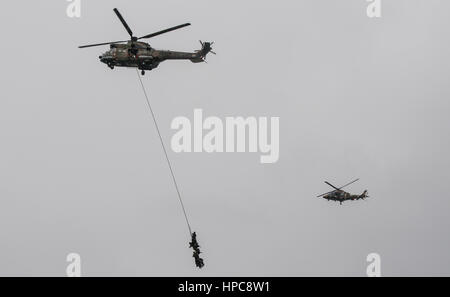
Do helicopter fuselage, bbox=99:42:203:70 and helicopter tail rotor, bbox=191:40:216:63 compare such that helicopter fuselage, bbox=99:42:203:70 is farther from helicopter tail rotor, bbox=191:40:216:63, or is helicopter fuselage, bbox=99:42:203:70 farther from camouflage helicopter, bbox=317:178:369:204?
camouflage helicopter, bbox=317:178:369:204

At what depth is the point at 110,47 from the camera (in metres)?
53.2

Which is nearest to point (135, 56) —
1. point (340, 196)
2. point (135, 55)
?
point (135, 55)

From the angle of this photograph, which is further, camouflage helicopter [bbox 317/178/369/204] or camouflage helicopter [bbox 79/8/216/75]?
camouflage helicopter [bbox 317/178/369/204]

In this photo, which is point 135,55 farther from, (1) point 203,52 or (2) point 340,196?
(2) point 340,196

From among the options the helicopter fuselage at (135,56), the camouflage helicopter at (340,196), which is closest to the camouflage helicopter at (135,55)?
the helicopter fuselage at (135,56)

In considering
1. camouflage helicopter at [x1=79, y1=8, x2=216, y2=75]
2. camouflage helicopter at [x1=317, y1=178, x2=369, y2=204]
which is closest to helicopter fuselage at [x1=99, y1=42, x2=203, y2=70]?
camouflage helicopter at [x1=79, y1=8, x2=216, y2=75]

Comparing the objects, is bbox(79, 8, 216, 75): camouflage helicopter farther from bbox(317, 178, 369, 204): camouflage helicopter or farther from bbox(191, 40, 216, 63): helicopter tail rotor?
bbox(317, 178, 369, 204): camouflage helicopter

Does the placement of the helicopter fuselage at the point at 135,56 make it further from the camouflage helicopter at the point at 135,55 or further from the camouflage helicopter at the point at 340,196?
the camouflage helicopter at the point at 340,196

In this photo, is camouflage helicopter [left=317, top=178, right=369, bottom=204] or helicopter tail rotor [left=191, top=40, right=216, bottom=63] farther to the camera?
camouflage helicopter [left=317, top=178, right=369, bottom=204]
